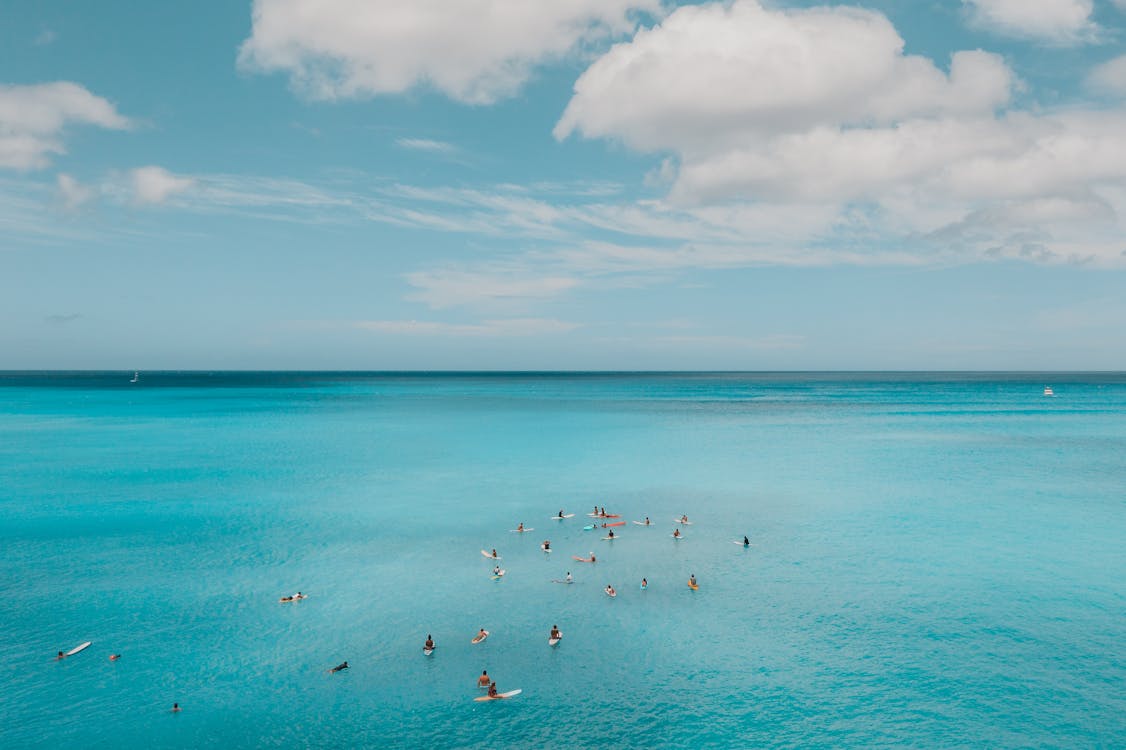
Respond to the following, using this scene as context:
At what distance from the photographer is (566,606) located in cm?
3828

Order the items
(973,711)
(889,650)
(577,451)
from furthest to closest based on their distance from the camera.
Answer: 1. (577,451)
2. (889,650)
3. (973,711)

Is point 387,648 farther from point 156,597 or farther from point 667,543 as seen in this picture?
point 667,543

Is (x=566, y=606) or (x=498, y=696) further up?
(x=566, y=606)

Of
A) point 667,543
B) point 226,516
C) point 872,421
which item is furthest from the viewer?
point 872,421

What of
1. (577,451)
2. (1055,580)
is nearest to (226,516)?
(577,451)

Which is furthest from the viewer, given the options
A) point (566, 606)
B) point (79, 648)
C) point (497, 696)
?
point (566, 606)

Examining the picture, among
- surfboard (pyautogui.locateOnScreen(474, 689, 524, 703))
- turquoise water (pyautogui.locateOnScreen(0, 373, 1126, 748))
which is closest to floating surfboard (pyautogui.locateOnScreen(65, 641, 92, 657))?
turquoise water (pyautogui.locateOnScreen(0, 373, 1126, 748))

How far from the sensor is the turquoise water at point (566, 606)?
27.0 m

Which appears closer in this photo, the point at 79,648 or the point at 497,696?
the point at 497,696

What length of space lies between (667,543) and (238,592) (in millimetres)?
30200

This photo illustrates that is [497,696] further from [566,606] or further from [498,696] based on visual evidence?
[566,606]

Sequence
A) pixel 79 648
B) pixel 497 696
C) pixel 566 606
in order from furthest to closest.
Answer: pixel 566 606, pixel 79 648, pixel 497 696

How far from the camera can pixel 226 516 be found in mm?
60000

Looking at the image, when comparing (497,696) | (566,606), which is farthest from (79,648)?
(566,606)
